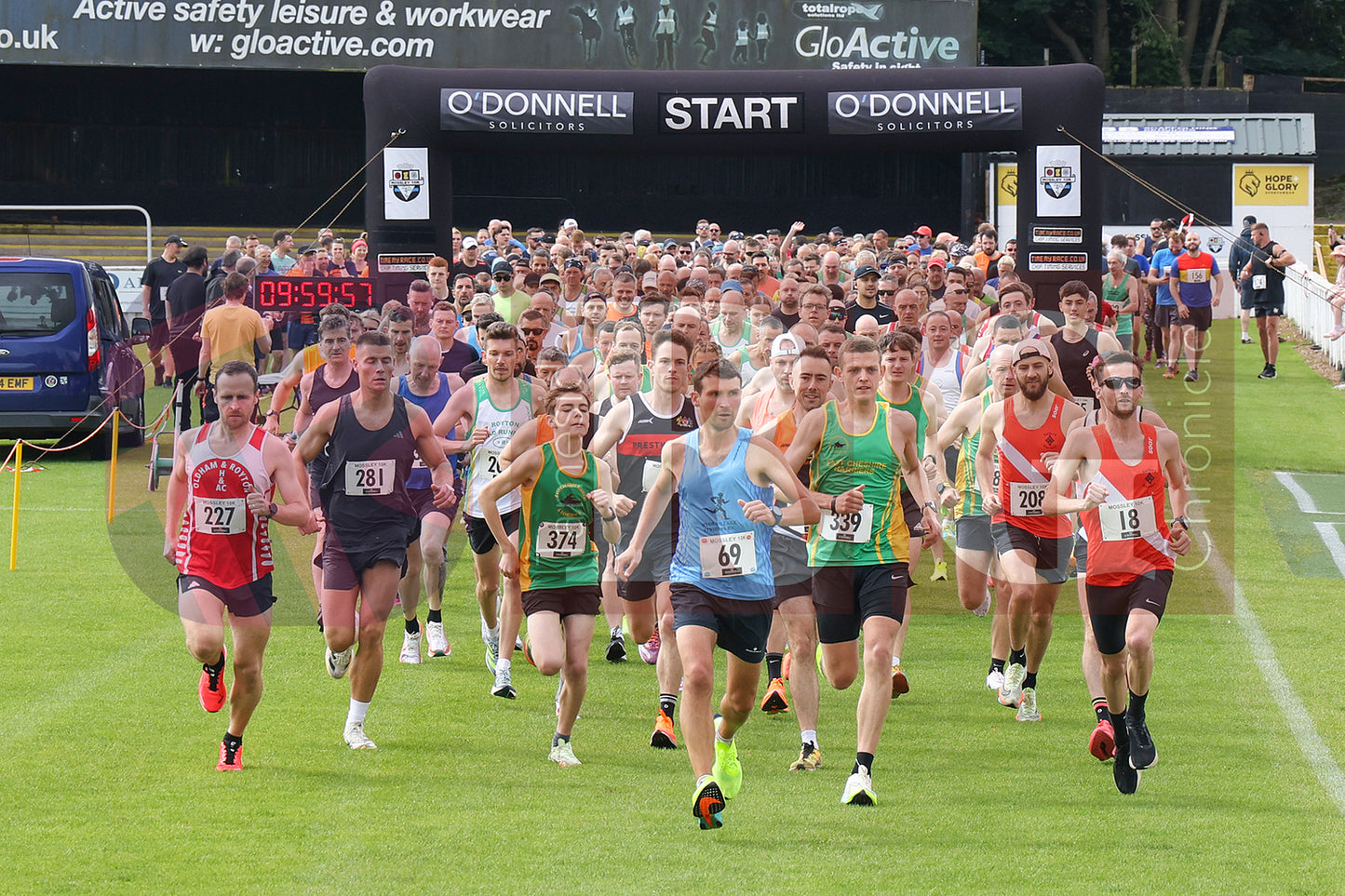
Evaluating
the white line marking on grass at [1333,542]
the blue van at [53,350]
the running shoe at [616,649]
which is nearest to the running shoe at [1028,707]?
the running shoe at [616,649]

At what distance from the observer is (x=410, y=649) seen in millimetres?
Result: 10453

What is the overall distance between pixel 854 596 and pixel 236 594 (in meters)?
2.75

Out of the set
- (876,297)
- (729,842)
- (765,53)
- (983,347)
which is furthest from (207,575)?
(765,53)

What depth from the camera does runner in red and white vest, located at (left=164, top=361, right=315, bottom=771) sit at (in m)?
7.69

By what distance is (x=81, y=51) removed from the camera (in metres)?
32.3

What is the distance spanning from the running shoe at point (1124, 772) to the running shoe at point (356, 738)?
3466 mm

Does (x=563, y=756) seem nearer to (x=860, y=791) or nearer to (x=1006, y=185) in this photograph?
(x=860, y=791)

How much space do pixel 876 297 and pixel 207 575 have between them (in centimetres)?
871

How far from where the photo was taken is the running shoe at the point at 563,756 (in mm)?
8094

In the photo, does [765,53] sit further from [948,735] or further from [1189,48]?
[948,735]

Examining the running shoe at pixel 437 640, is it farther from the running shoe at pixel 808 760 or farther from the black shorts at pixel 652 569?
the running shoe at pixel 808 760

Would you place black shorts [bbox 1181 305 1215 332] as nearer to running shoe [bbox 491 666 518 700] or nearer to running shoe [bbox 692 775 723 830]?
running shoe [bbox 491 666 518 700]

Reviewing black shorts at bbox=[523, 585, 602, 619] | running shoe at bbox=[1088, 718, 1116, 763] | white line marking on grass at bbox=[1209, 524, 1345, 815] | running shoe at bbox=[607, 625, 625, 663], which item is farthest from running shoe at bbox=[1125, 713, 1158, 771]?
running shoe at bbox=[607, 625, 625, 663]

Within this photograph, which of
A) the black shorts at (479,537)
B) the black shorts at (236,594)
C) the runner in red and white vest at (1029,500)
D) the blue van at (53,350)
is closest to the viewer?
the black shorts at (236,594)
